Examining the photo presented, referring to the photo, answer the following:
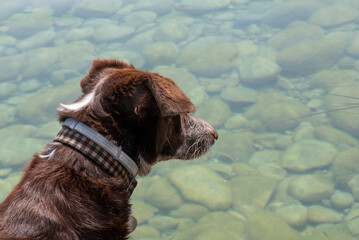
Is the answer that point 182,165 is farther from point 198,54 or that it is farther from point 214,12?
point 214,12

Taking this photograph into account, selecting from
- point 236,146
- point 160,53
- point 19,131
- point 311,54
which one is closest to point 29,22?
point 160,53

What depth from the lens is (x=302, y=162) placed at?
7.37 meters

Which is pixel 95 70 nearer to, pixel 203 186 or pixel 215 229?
pixel 215 229

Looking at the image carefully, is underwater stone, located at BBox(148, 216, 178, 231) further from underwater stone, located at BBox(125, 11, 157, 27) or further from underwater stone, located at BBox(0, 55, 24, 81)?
underwater stone, located at BBox(125, 11, 157, 27)

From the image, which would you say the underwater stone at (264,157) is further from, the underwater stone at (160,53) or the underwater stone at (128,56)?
the underwater stone at (128,56)

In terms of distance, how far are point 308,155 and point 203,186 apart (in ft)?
7.11

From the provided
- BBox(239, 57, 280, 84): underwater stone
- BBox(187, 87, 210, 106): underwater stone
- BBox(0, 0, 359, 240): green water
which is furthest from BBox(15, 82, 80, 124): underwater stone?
BBox(239, 57, 280, 84): underwater stone

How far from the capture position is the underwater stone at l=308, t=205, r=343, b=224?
641 cm

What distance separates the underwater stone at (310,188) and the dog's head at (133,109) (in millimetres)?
5092

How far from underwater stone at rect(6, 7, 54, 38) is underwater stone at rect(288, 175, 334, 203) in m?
9.20

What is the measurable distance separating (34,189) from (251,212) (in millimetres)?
5190

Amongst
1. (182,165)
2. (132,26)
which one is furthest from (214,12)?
(182,165)

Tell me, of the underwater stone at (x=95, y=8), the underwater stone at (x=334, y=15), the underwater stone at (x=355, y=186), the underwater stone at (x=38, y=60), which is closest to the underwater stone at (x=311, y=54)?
the underwater stone at (x=334, y=15)

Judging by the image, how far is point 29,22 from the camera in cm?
1248
